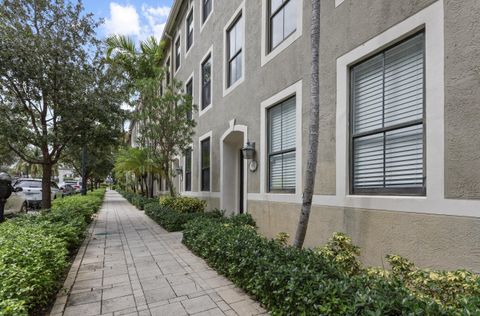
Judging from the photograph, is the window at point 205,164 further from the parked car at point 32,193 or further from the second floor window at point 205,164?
the parked car at point 32,193

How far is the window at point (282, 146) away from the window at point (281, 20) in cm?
142

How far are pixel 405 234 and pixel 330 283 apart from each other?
1.48m

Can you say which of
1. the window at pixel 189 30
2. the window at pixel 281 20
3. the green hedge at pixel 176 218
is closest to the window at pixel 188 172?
the green hedge at pixel 176 218

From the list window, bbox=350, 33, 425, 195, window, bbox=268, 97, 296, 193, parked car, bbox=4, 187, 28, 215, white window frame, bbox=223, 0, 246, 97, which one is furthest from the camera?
parked car, bbox=4, 187, 28, 215

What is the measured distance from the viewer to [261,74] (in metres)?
7.18

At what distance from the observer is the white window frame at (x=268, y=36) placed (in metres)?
5.78

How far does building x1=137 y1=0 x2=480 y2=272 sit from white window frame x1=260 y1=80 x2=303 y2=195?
2 centimetres

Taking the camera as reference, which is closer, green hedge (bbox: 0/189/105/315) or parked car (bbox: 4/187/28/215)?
green hedge (bbox: 0/189/105/315)

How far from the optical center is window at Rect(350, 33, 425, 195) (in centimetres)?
373

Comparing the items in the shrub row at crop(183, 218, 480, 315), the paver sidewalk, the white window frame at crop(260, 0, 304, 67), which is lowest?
the paver sidewalk

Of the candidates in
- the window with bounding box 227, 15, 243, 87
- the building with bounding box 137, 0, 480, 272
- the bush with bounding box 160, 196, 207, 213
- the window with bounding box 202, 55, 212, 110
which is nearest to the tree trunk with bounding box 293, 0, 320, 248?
the building with bounding box 137, 0, 480, 272

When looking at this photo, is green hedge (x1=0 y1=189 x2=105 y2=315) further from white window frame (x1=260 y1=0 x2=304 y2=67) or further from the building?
white window frame (x1=260 y1=0 x2=304 y2=67)

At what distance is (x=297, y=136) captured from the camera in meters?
5.74

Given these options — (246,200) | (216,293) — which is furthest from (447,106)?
(246,200)
